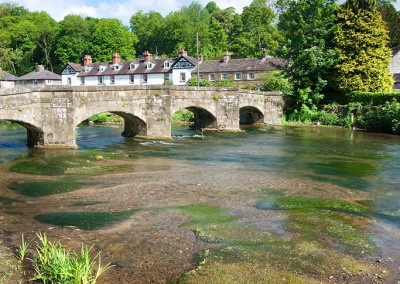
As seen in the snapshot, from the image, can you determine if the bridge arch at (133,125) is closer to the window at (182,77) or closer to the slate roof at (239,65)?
the slate roof at (239,65)

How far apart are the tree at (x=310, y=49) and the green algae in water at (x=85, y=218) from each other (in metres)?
29.5

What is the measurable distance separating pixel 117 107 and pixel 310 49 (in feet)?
67.0

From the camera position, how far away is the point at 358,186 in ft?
47.1

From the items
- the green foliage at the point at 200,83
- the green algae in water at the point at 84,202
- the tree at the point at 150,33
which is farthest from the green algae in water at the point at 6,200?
the tree at the point at 150,33

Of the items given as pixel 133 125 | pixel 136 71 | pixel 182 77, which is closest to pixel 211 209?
pixel 133 125

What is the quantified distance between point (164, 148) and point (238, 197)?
10616mm

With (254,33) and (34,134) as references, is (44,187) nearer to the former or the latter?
(34,134)

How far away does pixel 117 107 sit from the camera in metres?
23.4

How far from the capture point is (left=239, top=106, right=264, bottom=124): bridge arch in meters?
37.3

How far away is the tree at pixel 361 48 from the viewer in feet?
116

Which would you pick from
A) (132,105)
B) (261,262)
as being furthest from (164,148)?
(261,262)

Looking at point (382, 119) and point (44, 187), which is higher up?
point (382, 119)

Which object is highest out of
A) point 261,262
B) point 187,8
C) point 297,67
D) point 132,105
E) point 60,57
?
point 187,8

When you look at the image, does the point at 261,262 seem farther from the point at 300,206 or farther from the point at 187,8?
the point at 187,8
